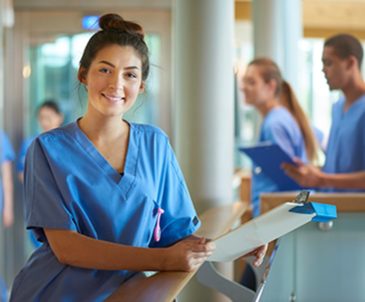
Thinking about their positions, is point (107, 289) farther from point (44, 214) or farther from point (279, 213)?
point (279, 213)

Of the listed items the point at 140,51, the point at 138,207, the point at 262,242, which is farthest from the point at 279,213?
the point at 140,51

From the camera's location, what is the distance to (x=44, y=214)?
5.73ft

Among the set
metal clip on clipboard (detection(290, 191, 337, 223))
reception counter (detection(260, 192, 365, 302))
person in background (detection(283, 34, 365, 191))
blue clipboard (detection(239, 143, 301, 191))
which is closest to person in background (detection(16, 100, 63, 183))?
blue clipboard (detection(239, 143, 301, 191))

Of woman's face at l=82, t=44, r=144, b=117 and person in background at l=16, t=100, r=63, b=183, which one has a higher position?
woman's face at l=82, t=44, r=144, b=117

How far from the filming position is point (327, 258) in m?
2.55

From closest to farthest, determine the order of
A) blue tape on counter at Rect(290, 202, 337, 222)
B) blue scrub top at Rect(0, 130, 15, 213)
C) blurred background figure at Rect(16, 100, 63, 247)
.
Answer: blue tape on counter at Rect(290, 202, 337, 222)
blue scrub top at Rect(0, 130, 15, 213)
blurred background figure at Rect(16, 100, 63, 247)

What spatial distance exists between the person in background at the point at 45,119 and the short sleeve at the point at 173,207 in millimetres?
3260

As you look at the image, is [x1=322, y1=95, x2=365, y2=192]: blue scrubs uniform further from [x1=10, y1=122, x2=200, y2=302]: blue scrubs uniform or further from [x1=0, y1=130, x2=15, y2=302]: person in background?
[x1=0, y1=130, x2=15, y2=302]: person in background

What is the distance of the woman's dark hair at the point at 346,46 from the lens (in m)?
2.98

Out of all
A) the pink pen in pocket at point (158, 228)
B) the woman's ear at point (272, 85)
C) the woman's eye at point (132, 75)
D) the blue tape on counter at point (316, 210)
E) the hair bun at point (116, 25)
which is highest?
the hair bun at point (116, 25)

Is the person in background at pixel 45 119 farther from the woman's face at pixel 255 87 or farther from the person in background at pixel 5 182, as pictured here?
Result: the woman's face at pixel 255 87

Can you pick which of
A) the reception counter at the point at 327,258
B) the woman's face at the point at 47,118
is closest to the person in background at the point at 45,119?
the woman's face at the point at 47,118

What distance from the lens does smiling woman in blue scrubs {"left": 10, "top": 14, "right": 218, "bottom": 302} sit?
1.72 meters

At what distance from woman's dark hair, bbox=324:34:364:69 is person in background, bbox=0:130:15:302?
2392 mm
